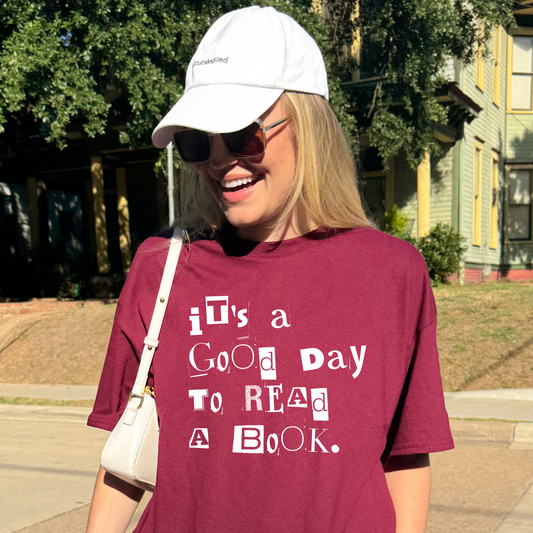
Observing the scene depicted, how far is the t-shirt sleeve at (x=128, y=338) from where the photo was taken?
1.70m

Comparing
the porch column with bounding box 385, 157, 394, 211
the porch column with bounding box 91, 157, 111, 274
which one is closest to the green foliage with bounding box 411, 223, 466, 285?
the porch column with bounding box 385, 157, 394, 211

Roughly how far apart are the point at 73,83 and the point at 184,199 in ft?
40.8

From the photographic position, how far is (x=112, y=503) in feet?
5.54

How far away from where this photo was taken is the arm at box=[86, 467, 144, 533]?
65.7 inches

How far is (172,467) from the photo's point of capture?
1611 mm

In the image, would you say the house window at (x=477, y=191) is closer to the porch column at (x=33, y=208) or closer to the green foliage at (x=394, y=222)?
the green foliage at (x=394, y=222)

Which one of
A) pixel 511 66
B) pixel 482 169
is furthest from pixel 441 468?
pixel 511 66

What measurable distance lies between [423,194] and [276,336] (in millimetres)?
16868

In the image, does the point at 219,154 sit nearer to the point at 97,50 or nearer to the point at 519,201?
the point at 97,50

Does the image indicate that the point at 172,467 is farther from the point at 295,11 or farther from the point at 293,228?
the point at 295,11

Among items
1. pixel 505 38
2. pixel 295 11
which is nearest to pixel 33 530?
pixel 295 11

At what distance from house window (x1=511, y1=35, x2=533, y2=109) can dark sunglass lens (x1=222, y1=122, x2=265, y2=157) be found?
23458 mm

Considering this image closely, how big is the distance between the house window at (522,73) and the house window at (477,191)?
3.54 metres

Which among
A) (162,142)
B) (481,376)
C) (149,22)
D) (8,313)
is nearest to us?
(162,142)
